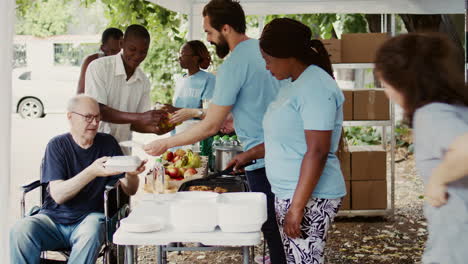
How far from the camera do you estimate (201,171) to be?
4012 millimetres

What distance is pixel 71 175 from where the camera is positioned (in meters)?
3.57

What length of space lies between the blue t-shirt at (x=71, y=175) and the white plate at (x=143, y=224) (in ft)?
3.86

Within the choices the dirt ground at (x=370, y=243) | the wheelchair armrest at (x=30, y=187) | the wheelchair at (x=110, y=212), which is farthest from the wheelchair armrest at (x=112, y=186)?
the dirt ground at (x=370, y=243)

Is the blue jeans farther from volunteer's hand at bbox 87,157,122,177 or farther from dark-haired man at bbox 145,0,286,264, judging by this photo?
dark-haired man at bbox 145,0,286,264

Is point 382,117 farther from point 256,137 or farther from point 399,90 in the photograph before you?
point 399,90

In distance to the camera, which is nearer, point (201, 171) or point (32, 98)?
point (201, 171)

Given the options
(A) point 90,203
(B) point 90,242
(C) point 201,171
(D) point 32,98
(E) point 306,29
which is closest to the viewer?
(E) point 306,29

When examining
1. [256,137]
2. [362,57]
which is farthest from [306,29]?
[362,57]

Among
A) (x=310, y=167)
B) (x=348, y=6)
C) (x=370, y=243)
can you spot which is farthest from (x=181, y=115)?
(x=348, y=6)

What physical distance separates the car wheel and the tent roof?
39.2 ft

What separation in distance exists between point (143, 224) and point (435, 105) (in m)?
1.19

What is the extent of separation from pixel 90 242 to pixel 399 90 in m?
2.10

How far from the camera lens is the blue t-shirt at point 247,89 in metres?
3.21

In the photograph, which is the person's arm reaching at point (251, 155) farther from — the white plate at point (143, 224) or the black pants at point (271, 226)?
the white plate at point (143, 224)
